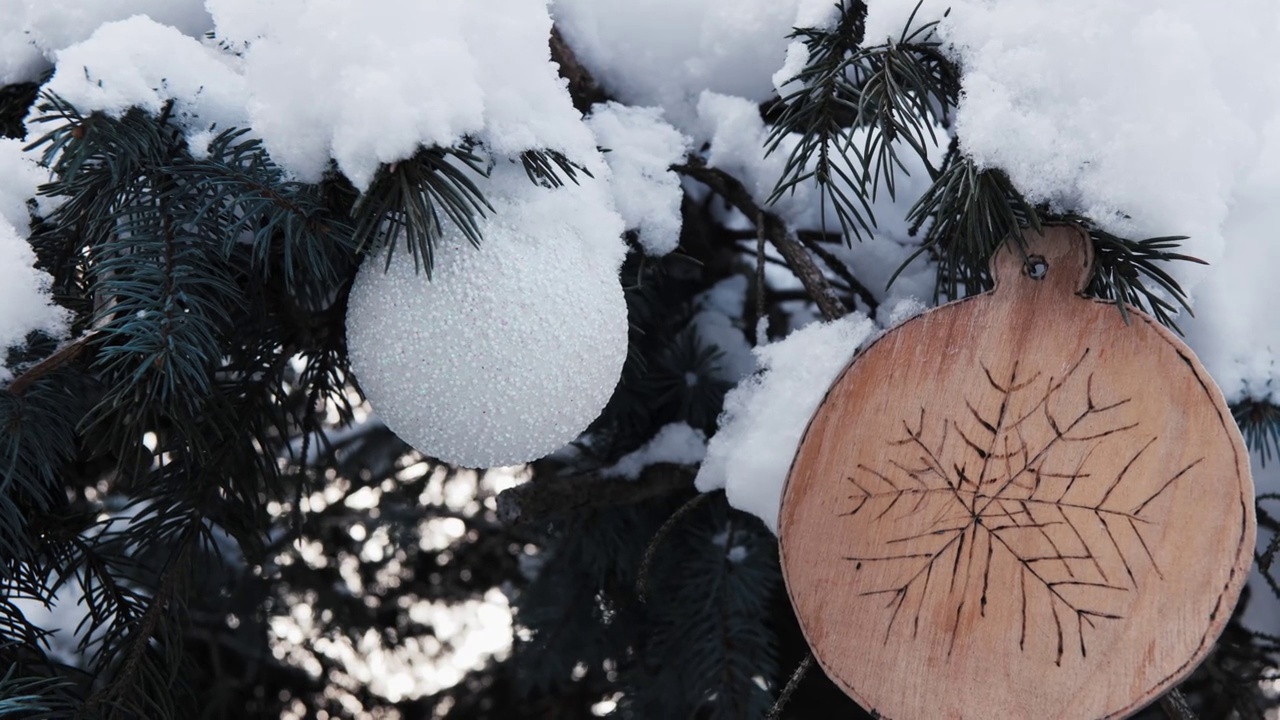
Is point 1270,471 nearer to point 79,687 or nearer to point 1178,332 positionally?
point 1178,332

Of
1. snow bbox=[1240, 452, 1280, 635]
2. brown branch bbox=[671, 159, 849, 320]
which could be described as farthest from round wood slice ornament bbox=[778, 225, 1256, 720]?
snow bbox=[1240, 452, 1280, 635]

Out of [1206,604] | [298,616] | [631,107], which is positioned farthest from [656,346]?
[298,616]

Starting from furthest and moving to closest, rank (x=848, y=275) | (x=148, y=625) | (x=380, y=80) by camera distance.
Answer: (x=848, y=275) → (x=148, y=625) → (x=380, y=80)

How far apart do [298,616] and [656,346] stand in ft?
2.06

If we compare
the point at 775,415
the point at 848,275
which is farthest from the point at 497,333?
the point at 848,275

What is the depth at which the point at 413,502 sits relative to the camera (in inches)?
42.9

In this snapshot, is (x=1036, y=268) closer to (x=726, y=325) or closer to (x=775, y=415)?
(x=775, y=415)

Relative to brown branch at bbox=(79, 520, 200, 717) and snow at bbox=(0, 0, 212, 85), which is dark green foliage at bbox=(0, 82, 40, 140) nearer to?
snow at bbox=(0, 0, 212, 85)

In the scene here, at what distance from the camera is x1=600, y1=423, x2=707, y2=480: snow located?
2.42ft

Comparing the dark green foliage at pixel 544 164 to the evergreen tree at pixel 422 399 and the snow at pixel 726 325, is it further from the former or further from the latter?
the snow at pixel 726 325

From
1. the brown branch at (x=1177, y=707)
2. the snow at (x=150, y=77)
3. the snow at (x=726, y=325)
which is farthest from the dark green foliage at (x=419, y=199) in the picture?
the brown branch at (x=1177, y=707)

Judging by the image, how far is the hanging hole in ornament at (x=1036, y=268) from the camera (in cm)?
50

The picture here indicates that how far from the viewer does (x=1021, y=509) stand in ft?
1.61

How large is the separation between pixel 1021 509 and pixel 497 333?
285 mm
